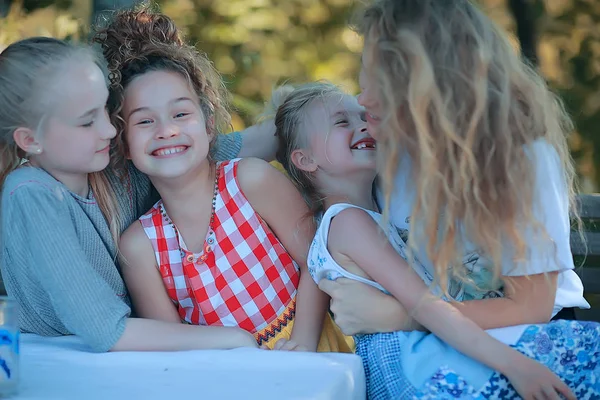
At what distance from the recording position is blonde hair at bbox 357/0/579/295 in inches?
68.1

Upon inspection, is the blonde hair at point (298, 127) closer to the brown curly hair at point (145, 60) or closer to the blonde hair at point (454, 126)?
the brown curly hair at point (145, 60)

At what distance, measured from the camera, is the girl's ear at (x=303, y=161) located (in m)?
2.23

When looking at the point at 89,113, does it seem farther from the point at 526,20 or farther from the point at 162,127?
the point at 526,20

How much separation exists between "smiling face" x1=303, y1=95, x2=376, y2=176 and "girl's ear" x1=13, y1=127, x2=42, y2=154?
0.69 m

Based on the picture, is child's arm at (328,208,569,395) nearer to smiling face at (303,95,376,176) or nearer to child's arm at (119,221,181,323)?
smiling face at (303,95,376,176)

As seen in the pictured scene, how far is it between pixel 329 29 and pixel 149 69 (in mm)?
2866

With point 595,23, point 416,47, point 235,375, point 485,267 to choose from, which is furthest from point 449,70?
point 595,23

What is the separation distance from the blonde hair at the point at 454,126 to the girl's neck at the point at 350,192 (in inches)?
16.0

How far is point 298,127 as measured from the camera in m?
2.28

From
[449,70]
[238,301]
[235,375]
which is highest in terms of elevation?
[449,70]

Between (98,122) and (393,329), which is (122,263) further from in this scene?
(393,329)

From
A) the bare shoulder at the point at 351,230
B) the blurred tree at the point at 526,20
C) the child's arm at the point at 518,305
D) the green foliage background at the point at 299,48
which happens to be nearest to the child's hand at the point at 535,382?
the child's arm at the point at 518,305

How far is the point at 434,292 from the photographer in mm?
1890

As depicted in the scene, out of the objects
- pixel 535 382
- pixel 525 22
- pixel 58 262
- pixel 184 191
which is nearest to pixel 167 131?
pixel 184 191
